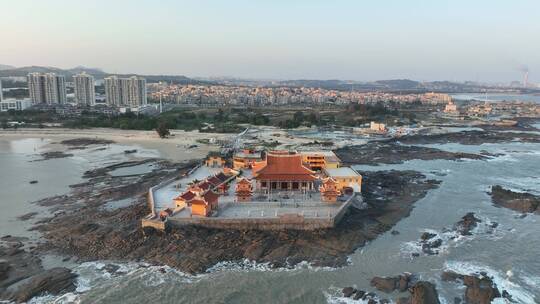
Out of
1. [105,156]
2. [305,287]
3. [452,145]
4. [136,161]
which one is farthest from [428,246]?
[452,145]

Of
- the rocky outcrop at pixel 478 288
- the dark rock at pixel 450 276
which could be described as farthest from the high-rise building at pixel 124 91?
the rocky outcrop at pixel 478 288

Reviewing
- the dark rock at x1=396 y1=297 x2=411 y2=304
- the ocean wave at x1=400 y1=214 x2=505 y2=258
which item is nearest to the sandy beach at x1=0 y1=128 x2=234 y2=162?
the ocean wave at x1=400 y1=214 x2=505 y2=258

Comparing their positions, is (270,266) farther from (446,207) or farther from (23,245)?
(446,207)

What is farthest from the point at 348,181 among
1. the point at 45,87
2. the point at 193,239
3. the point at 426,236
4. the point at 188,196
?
the point at 45,87

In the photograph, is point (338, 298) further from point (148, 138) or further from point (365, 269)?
point (148, 138)

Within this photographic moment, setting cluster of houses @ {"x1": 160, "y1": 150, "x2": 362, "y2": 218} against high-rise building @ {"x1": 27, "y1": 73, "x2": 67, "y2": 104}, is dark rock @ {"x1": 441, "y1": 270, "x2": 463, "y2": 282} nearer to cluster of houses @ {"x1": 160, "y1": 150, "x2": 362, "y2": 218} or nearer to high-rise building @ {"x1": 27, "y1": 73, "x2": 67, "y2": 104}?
cluster of houses @ {"x1": 160, "y1": 150, "x2": 362, "y2": 218}

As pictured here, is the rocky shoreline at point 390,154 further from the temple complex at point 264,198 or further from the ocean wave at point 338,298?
the ocean wave at point 338,298
